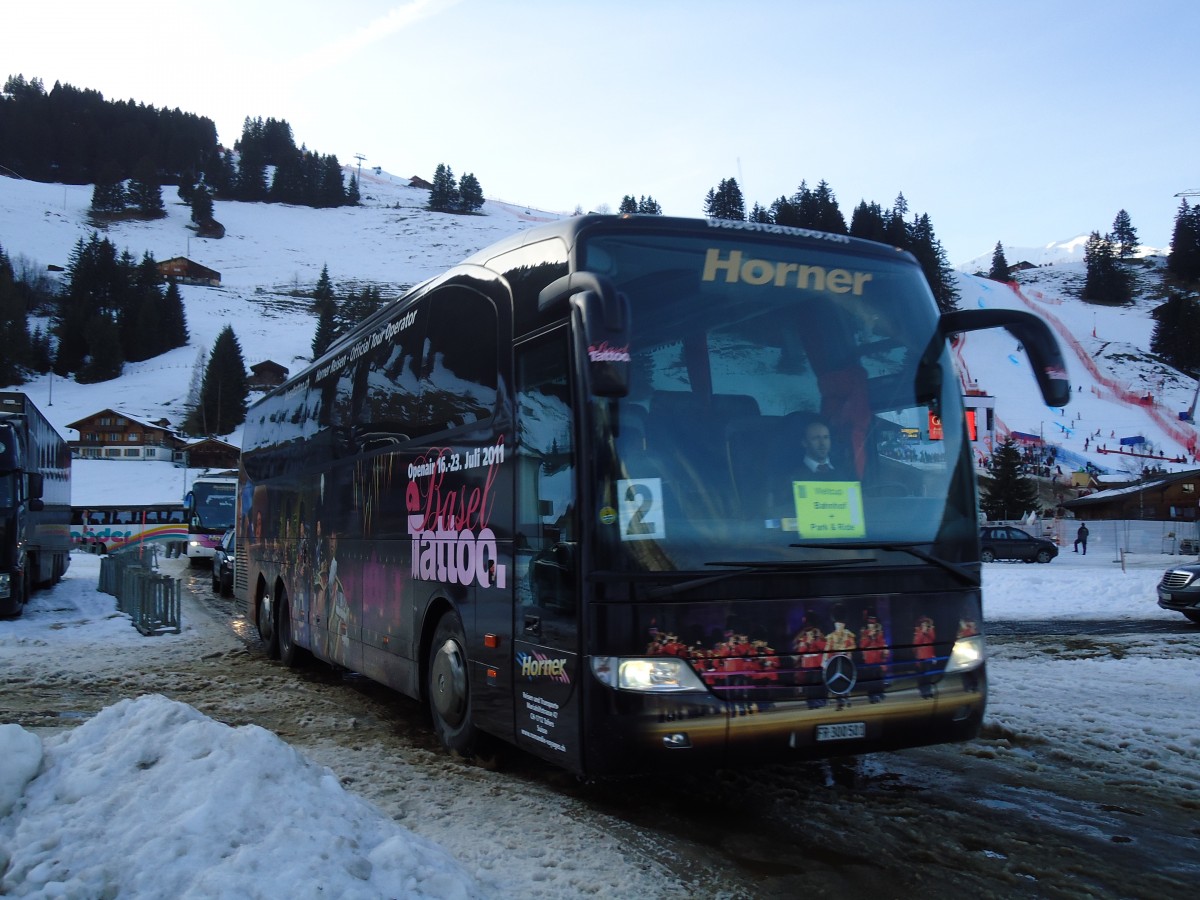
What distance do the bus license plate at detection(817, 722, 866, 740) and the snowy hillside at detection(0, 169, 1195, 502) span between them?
73.1 meters

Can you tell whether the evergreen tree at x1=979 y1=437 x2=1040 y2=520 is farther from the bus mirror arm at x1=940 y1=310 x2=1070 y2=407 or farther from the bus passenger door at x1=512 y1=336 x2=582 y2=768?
the bus passenger door at x1=512 y1=336 x2=582 y2=768

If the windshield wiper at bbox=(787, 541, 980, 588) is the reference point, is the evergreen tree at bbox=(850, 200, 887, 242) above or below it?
above

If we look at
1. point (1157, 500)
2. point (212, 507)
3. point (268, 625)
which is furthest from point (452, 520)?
point (1157, 500)

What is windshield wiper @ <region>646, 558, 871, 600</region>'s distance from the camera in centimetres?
493

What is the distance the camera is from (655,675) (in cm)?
492

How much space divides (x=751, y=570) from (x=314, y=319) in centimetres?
14682

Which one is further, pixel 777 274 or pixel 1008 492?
pixel 1008 492

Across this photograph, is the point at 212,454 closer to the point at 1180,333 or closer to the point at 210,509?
the point at 210,509

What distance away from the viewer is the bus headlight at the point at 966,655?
5.49 meters

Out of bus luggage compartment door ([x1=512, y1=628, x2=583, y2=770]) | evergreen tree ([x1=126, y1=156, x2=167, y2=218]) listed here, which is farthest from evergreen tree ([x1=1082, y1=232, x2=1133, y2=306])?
bus luggage compartment door ([x1=512, y1=628, x2=583, y2=770])

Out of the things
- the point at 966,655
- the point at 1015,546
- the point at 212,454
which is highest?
the point at 212,454

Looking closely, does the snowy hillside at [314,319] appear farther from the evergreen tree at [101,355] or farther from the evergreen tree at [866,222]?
the evergreen tree at [866,222]

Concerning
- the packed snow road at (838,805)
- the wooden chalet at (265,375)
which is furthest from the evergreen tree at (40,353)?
the packed snow road at (838,805)

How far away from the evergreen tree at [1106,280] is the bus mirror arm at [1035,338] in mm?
186713
